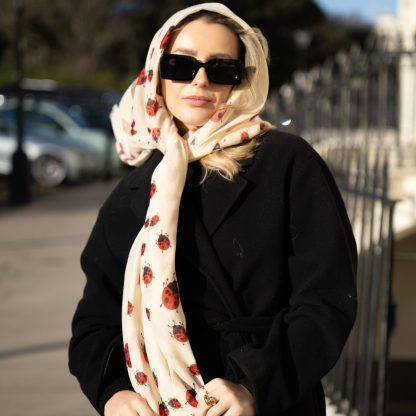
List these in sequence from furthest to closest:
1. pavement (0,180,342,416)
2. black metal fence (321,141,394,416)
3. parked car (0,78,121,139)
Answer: parked car (0,78,121,139)
pavement (0,180,342,416)
black metal fence (321,141,394,416)

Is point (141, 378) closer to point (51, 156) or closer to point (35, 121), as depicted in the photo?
point (51, 156)

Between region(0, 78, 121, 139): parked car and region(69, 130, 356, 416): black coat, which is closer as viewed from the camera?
region(69, 130, 356, 416): black coat

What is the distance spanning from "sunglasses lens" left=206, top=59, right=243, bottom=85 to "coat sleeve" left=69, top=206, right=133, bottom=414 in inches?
17.1

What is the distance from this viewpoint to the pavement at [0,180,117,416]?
17.1 feet

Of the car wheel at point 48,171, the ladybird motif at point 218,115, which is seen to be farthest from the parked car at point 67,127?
the ladybird motif at point 218,115

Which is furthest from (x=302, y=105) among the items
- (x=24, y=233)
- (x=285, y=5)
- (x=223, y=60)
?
(x=285, y=5)

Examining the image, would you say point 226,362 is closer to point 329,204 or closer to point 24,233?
point 329,204

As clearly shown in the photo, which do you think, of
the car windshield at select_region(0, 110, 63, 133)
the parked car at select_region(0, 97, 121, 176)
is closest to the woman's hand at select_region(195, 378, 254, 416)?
the car windshield at select_region(0, 110, 63, 133)

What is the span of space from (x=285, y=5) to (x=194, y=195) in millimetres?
54812

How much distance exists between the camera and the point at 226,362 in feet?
6.73

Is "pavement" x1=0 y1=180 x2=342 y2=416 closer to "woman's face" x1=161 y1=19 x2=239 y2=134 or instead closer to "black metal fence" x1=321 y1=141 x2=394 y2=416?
"black metal fence" x1=321 y1=141 x2=394 y2=416

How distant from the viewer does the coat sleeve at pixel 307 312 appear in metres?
1.93

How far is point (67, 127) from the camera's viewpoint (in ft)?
62.1

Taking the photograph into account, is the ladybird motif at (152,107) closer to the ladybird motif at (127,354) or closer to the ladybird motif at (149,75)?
the ladybird motif at (149,75)
